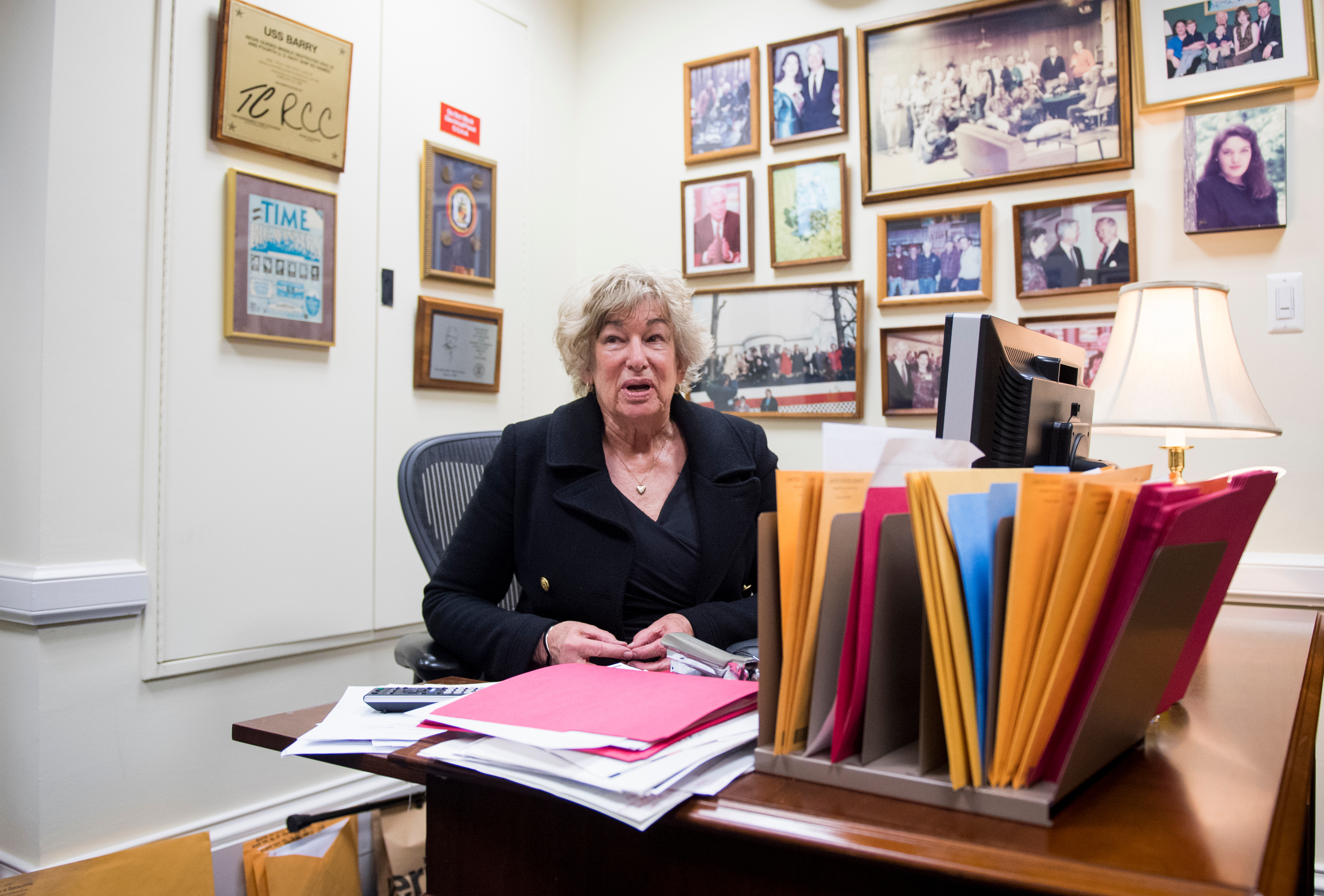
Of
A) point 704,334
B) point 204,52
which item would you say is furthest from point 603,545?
point 204,52

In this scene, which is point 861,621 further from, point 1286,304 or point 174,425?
point 1286,304

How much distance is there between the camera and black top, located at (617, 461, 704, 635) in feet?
5.33

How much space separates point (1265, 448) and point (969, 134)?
3.79ft

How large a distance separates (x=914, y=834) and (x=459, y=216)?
250 centimetres

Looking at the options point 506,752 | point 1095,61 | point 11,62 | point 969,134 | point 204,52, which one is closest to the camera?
point 506,752

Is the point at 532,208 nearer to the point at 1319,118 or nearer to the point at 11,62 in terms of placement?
the point at 11,62

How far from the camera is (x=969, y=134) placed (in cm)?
251

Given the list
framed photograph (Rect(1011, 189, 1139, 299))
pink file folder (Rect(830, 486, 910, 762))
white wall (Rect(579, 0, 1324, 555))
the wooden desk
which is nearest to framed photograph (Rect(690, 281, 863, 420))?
white wall (Rect(579, 0, 1324, 555))

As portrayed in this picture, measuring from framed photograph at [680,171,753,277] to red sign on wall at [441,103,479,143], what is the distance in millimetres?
716

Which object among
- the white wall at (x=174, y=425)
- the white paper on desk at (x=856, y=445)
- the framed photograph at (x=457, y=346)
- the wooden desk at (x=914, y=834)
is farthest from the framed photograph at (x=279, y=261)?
the white paper on desk at (x=856, y=445)

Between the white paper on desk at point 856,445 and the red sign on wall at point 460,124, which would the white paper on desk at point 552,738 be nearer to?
the white paper on desk at point 856,445

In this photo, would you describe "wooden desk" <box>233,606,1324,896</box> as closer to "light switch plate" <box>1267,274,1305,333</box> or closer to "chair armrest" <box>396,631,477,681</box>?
"chair armrest" <box>396,631,477,681</box>

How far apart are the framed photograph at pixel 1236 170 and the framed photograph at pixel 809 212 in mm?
921

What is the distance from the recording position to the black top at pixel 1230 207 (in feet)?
6.98
